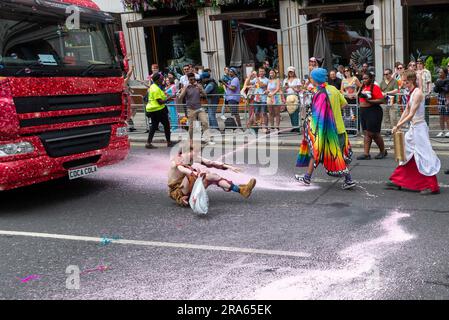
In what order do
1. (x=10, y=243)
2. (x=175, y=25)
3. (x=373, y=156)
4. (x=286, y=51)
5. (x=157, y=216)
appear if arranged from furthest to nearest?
(x=175, y=25) < (x=286, y=51) < (x=373, y=156) < (x=157, y=216) < (x=10, y=243)

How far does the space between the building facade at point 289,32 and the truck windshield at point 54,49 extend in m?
7.50

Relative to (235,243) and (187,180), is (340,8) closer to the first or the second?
(187,180)

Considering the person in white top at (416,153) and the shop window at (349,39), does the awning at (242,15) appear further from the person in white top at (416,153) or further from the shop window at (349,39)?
the person in white top at (416,153)

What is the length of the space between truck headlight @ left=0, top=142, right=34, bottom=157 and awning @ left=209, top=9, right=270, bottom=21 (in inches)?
461

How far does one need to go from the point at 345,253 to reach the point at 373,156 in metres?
5.43

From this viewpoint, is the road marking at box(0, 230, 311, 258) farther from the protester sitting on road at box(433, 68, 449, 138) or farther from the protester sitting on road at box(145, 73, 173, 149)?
the protester sitting on road at box(433, 68, 449, 138)

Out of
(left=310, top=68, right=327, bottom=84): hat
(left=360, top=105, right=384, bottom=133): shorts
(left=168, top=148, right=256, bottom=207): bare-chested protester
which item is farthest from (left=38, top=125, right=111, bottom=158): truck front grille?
(left=360, top=105, right=384, bottom=133): shorts

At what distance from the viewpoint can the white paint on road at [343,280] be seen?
15.9 ft

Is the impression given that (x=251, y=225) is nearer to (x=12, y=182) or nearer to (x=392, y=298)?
(x=392, y=298)

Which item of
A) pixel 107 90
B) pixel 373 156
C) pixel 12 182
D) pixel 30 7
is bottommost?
pixel 373 156

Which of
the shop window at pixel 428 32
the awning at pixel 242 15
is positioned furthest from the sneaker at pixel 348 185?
the awning at pixel 242 15

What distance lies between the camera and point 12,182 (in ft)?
24.8

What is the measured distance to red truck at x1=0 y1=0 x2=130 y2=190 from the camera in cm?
749

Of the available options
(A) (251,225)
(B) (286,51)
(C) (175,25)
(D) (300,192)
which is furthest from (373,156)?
(C) (175,25)
